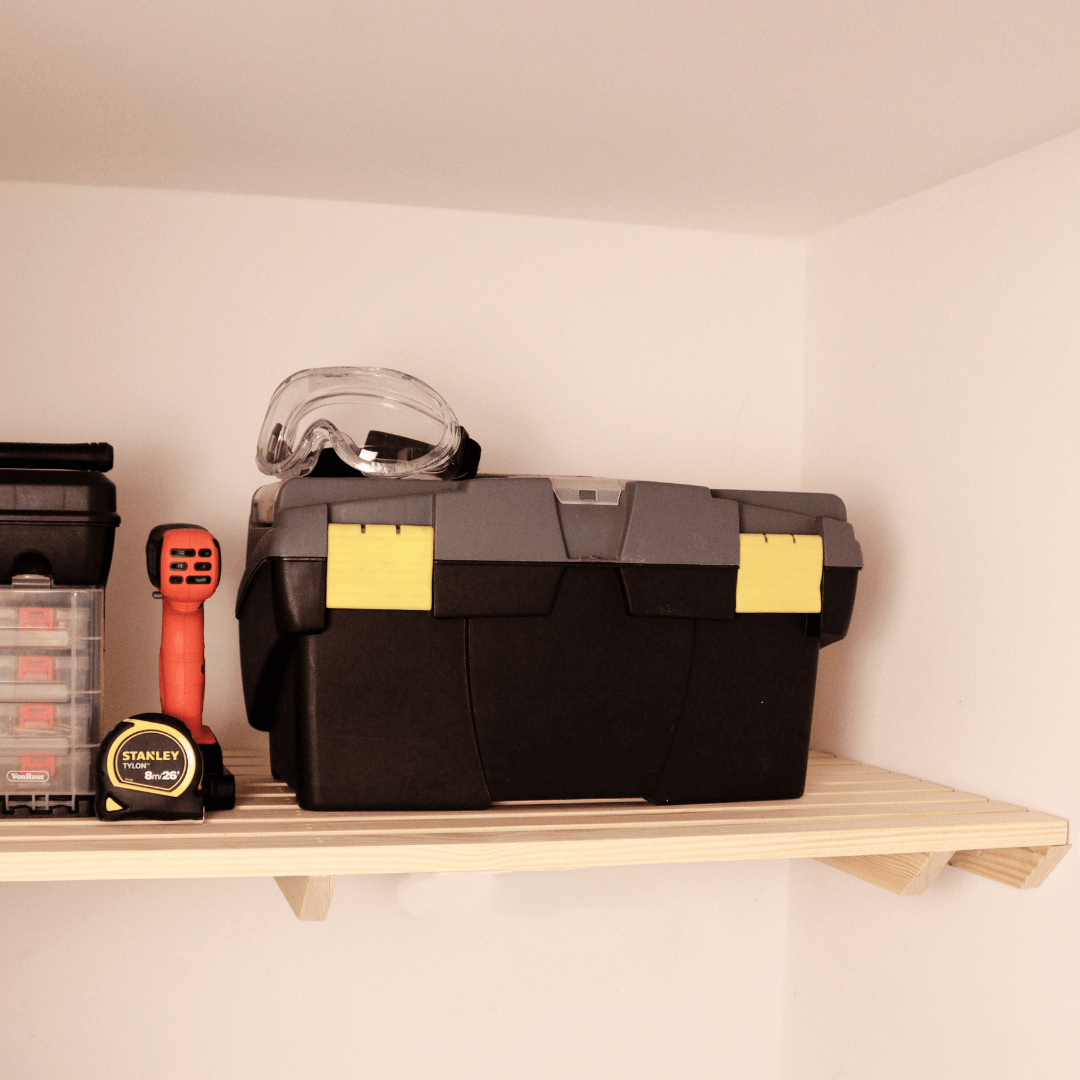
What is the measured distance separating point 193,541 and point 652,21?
1.77 ft

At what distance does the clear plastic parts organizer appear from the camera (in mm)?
795

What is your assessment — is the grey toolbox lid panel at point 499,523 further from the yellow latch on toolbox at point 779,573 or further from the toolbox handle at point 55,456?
the toolbox handle at point 55,456

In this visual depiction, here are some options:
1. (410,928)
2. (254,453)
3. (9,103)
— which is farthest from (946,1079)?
(9,103)

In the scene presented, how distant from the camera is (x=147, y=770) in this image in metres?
0.79

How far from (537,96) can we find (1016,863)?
80cm

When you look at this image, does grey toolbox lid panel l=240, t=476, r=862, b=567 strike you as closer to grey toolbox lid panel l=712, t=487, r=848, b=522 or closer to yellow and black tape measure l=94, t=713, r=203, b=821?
grey toolbox lid panel l=712, t=487, r=848, b=522

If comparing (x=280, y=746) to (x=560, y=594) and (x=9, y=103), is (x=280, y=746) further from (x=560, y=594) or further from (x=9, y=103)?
(x=9, y=103)

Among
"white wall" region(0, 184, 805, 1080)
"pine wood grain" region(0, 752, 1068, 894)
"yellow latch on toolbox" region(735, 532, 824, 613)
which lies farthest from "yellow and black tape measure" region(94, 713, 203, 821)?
"yellow latch on toolbox" region(735, 532, 824, 613)

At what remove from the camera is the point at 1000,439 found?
979 millimetres


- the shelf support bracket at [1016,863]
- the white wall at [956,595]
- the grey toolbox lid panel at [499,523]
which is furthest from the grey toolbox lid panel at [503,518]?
the shelf support bracket at [1016,863]

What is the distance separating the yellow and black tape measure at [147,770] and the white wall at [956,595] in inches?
28.2

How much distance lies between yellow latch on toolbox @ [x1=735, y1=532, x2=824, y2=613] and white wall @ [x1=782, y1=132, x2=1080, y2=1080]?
203mm

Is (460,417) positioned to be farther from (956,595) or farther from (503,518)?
(956,595)

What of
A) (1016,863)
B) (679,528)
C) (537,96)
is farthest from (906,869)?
(537,96)
